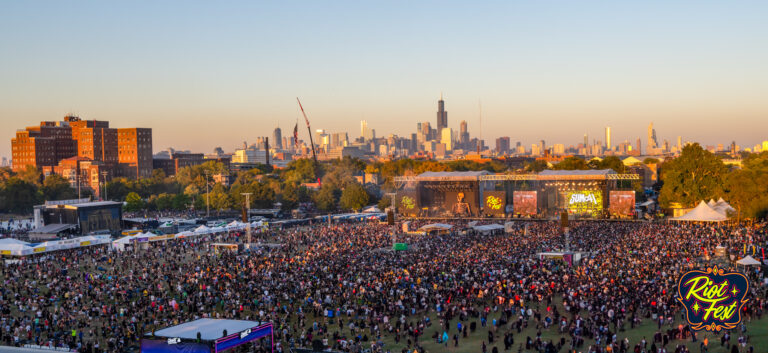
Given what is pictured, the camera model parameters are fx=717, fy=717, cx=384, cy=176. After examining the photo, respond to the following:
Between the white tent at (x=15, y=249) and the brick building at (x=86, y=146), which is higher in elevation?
the brick building at (x=86, y=146)

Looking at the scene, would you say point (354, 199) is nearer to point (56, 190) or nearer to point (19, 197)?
point (19, 197)

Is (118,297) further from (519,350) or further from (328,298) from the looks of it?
Result: (519,350)

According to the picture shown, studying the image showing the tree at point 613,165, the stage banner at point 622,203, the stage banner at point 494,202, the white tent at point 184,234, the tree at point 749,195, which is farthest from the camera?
the tree at point 613,165

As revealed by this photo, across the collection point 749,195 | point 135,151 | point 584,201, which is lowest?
point 584,201

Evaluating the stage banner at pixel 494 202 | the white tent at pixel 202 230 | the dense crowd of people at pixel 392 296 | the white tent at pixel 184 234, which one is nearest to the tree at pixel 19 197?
the white tent at pixel 202 230

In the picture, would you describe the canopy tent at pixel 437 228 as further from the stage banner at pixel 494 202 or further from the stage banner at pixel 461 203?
the stage banner at pixel 461 203

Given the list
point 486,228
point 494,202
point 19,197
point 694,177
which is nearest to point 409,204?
point 494,202

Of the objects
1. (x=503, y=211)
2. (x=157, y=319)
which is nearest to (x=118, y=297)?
(x=157, y=319)

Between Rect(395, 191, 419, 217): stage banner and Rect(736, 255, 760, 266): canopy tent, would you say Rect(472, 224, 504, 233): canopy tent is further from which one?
Rect(736, 255, 760, 266): canopy tent
